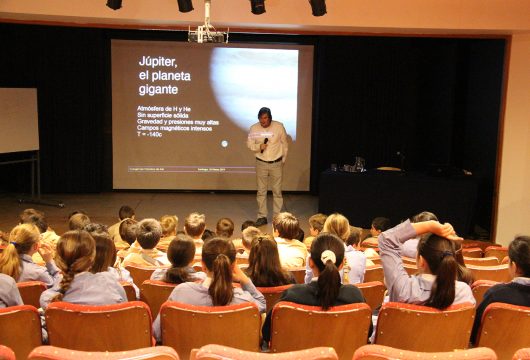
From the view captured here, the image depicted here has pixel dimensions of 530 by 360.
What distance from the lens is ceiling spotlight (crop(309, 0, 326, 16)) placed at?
23.5 ft

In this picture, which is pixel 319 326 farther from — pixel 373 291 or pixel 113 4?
pixel 113 4

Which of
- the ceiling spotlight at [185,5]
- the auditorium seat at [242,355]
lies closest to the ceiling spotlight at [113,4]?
the ceiling spotlight at [185,5]

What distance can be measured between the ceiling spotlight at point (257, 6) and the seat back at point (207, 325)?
15.7 feet

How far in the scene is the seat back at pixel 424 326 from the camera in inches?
119

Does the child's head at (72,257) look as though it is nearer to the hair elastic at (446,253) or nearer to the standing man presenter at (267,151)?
the hair elastic at (446,253)

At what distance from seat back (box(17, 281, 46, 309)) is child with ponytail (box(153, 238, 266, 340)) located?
2.54 feet

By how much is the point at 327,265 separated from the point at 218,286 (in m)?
→ 0.51

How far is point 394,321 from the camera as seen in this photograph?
121 inches

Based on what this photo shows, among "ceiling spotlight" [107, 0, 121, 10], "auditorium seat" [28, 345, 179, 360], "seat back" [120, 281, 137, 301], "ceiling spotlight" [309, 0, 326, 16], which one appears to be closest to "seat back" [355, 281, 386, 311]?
"seat back" [120, 281, 137, 301]

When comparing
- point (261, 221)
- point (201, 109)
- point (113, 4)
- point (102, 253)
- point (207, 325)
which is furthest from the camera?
point (201, 109)

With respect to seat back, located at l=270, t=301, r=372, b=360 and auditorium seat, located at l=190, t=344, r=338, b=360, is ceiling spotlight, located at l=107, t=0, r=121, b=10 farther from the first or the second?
auditorium seat, located at l=190, t=344, r=338, b=360

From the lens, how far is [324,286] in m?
2.96

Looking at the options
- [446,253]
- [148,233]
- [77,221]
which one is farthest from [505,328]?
[77,221]

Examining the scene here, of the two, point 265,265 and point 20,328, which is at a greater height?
point 265,265
